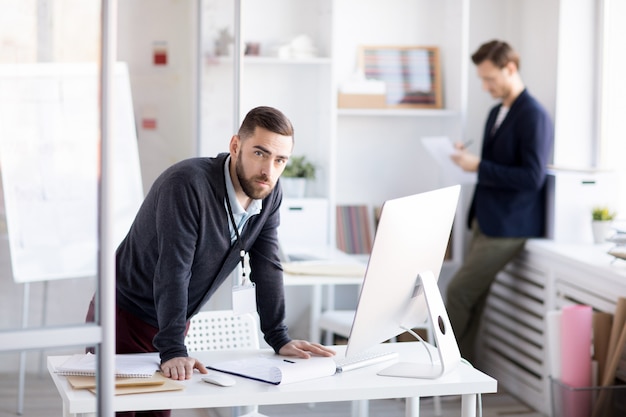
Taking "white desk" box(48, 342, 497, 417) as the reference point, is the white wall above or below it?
above

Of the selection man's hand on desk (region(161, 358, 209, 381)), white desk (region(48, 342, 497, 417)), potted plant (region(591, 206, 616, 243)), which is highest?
potted plant (region(591, 206, 616, 243))

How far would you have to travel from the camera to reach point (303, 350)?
2.56m

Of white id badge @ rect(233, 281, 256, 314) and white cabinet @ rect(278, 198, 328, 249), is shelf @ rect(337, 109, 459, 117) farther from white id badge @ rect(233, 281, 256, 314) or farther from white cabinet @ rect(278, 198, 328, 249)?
white id badge @ rect(233, 281, 256, 314)

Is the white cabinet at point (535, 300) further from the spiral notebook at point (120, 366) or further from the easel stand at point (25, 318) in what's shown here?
the easel stand at point (25, 318)

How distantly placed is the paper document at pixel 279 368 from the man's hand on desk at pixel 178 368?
0.35 feet

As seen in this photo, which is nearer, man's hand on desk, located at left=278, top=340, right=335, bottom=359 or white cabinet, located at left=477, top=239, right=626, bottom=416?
man's hand on desk, located at left=278, top=340, right=335, bottom=359

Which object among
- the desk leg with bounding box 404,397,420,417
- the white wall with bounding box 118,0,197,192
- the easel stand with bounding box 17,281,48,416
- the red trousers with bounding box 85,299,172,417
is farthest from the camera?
the white wall with bounding box 118,0,197,192

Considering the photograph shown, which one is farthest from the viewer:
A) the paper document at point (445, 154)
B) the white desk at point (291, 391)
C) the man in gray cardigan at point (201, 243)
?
the paper document at point (445, 154)

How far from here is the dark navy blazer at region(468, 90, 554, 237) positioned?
441 cm

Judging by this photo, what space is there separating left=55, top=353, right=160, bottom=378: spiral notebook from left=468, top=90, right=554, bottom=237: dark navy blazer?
248 cm

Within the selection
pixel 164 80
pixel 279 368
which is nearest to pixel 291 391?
pixel 279 368

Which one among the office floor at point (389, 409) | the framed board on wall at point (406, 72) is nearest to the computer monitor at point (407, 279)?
the office floor at point (389, 409)

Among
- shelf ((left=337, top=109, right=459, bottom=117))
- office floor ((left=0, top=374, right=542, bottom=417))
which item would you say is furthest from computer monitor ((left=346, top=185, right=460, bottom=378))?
shelf ((left=337, top=109, right=459, bottom=117))

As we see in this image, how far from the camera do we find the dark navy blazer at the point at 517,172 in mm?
4410
